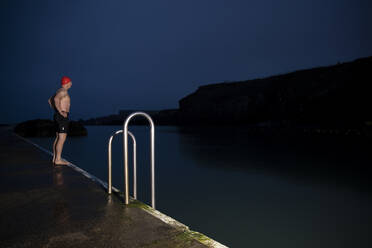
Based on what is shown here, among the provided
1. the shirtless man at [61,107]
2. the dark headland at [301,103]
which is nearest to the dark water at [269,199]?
the shirtless man at [61,107]

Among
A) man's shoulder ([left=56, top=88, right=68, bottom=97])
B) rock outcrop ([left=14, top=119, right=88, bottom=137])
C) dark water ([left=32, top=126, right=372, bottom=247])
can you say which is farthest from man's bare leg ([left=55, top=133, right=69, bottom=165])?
rock outcrop ([left=14, top=119, right=88, bottom=137])

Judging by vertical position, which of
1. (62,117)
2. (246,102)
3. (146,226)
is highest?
(246,102)

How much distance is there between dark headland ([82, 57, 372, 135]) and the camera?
38219 millimetres

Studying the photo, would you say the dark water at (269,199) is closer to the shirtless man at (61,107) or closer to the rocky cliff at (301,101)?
the shirtless man at (61,107)

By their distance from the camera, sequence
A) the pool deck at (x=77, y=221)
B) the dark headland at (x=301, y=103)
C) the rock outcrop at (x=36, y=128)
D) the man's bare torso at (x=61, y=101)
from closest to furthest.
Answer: the pool deck at (x=77, y=221), the man's bare torso at (x=61, y=101), the rock outcrop at (x=36, y=128), the dark headland at (x=301, y=103)

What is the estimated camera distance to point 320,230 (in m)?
4.62

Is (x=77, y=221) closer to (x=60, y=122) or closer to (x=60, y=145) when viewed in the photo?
(x=60, y=122)

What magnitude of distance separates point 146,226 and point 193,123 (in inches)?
3334

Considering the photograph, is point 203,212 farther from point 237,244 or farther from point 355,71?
point 355,71

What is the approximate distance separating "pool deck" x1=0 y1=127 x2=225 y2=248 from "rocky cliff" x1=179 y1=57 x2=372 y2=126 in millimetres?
41058

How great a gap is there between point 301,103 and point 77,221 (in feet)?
175

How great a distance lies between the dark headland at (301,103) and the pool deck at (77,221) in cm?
3405

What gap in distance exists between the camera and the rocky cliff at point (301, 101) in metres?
38.9

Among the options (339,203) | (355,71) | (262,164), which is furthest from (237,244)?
(355,71)
